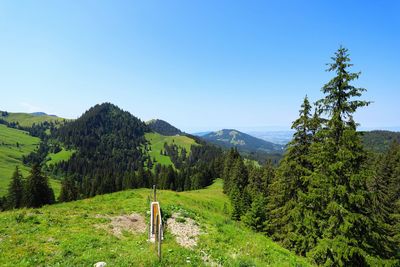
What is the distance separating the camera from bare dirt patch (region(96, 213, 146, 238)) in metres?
15.5

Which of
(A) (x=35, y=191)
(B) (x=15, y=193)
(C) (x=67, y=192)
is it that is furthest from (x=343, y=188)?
(C) (x=67, y=192)

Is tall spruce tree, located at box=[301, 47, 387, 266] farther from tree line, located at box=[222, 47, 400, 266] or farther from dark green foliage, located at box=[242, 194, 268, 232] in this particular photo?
dark green foliage, located at box=[242, 194, 268, 232]

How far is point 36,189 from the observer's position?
176ft

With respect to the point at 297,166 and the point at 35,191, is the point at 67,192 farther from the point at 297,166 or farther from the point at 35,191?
the point at 297,166

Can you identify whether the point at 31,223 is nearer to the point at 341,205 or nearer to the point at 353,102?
the point at 341,205

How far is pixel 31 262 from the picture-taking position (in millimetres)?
10305

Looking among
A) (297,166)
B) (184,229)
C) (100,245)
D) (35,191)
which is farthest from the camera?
(35,191)

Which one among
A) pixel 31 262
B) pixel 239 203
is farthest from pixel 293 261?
pixel 239 203

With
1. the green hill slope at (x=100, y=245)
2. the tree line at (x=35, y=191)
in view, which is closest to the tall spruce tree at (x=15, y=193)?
the tree line at (x=35, y=191)

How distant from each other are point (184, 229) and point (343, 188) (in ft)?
36.2

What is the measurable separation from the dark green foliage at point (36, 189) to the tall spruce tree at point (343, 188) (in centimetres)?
5581

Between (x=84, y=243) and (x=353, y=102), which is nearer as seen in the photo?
(x=84, y=243)

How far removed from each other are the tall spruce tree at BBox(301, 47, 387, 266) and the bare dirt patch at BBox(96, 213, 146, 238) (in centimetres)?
1223

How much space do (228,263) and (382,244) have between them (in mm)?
14495
